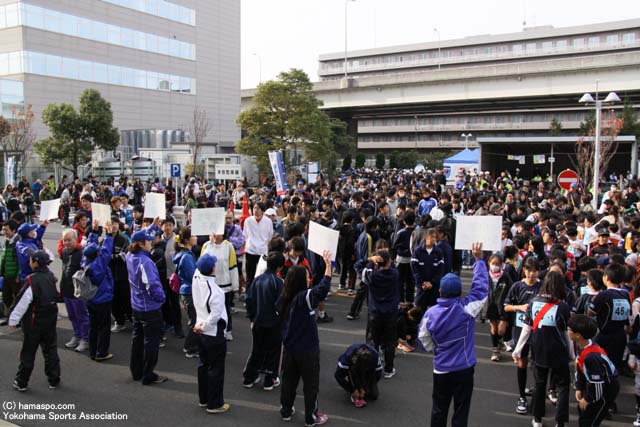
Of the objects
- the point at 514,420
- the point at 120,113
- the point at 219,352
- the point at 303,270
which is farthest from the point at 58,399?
the point at 120,113

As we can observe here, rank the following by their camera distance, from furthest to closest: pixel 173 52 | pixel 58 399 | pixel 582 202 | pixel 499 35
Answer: pixel 499 35 < pixel 173 52 < pixel 582 202 < pixel 58 399

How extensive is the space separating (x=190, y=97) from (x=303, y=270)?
5061 cm

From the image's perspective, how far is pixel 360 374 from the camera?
6012 mm

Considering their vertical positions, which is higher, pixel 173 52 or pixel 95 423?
pixel 173 52

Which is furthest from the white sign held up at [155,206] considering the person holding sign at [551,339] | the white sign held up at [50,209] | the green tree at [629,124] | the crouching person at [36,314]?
the green tree at [629,124]

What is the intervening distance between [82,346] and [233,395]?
277cm

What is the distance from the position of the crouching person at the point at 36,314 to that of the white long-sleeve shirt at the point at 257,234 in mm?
3726

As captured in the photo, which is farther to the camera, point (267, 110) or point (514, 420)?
point (267, 110)

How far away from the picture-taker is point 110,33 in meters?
43.6

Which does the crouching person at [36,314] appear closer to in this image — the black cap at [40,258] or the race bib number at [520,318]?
the black cap at [40,258]

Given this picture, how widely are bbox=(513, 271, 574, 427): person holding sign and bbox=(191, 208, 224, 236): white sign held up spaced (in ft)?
16.0

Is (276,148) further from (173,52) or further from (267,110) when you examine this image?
(173,52)

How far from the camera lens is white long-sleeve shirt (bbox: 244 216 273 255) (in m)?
9.41

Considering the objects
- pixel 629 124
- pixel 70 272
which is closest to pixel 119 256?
pixel 70 272
